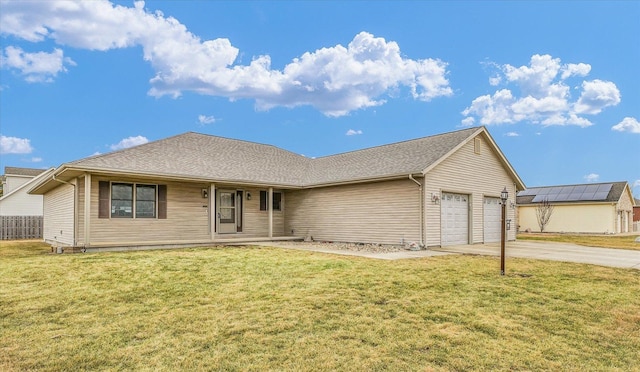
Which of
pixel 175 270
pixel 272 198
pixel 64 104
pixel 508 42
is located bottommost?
pixel 175 270

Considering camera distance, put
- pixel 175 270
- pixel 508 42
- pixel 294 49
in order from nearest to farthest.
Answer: pixel 175 270 → pixel 508 42 → pixel 294 49

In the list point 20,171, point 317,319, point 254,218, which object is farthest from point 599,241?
point 20,171

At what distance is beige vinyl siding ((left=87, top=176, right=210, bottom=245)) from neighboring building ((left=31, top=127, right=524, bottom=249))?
0.04 m

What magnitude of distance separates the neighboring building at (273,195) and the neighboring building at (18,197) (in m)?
7.89

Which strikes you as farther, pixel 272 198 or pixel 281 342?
pixel 272 198

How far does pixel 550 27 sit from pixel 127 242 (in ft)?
70.1

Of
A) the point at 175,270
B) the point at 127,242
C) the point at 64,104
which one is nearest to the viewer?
the point at 175,270

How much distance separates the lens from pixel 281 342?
12.9 ft

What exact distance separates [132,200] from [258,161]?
21.7 feet

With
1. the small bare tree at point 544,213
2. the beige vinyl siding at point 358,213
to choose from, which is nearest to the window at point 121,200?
the beige vinyl siding at point 358,213

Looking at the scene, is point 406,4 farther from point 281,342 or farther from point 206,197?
point 281,342

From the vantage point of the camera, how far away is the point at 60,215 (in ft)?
51.6

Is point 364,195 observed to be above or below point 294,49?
below

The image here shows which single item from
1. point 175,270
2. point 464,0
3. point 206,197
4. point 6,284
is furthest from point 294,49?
point 6,284
